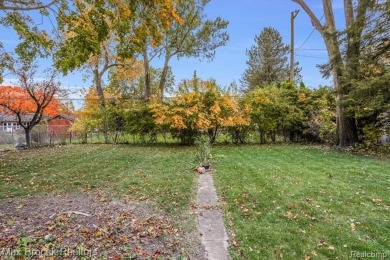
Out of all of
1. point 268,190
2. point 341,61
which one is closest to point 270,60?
point 341,61

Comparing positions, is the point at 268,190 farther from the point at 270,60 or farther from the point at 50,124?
the point at 270,60

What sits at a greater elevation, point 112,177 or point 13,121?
point 13,121

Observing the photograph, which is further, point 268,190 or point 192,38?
point 192,38

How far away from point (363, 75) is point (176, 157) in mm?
6263

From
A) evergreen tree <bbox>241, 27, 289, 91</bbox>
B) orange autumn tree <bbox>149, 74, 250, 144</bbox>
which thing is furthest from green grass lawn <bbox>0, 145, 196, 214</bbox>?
evergreen tree <bbox>241, 27, 289, 91</bbox>

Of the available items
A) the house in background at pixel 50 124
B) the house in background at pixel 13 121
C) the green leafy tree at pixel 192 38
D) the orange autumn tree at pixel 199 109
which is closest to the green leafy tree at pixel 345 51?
the orange autumn tree at pixel 199 109

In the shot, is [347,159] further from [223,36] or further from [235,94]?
[223,36]

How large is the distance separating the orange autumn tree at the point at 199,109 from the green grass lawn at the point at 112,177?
2.62 metres

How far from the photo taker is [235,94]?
1159 centimetres

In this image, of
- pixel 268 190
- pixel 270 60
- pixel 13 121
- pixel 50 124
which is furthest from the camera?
pixel 270 60

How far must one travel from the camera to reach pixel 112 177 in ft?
19.8

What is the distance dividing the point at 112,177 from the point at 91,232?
2.97 meters

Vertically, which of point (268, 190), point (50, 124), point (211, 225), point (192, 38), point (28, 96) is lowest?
point (211, 225)

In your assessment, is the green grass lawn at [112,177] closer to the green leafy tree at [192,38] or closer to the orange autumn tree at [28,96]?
the orange autumn tree at [28,96]
